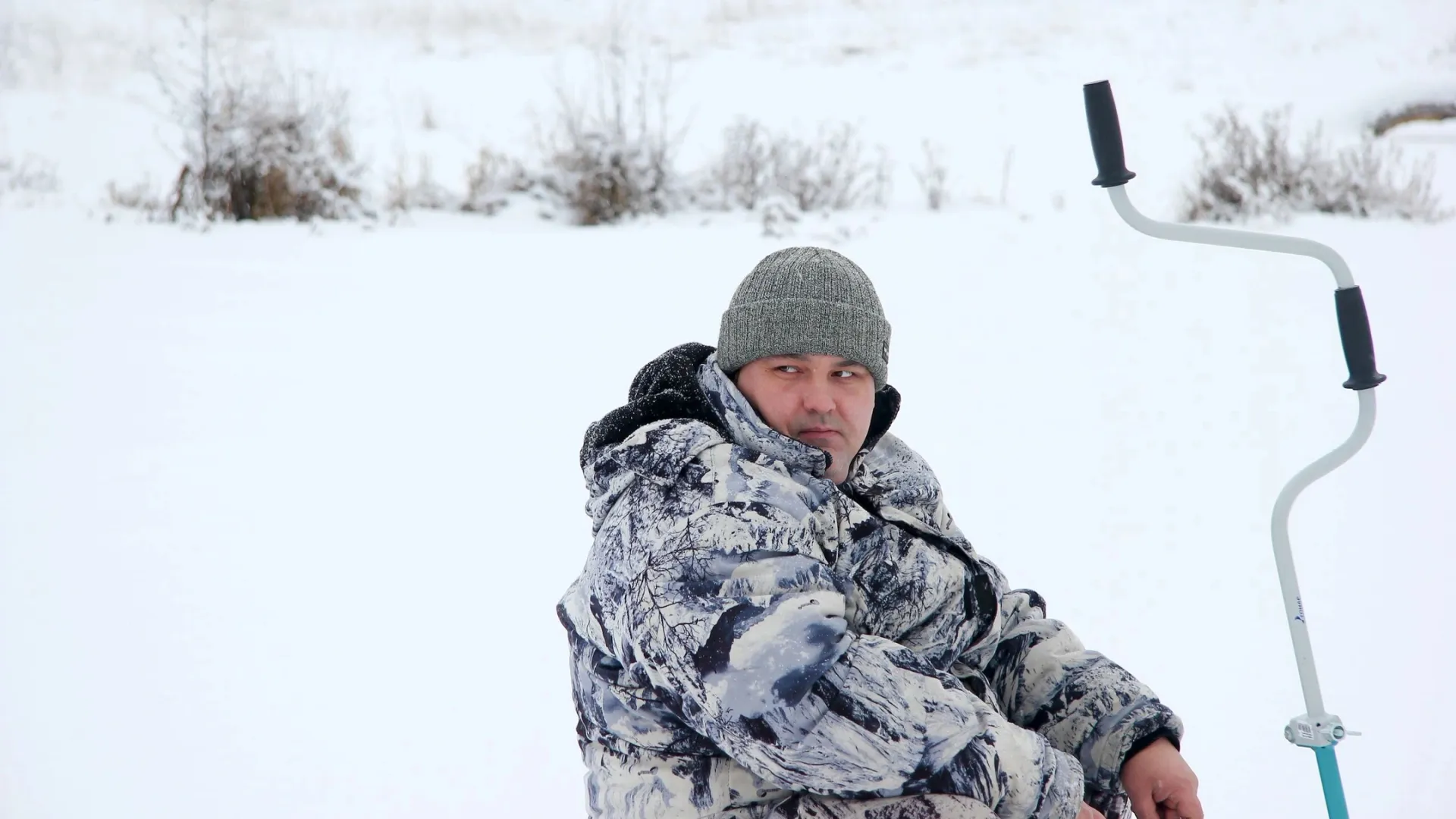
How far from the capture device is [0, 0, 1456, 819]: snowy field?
278cm

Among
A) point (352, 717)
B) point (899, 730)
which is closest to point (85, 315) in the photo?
point (352, 717)

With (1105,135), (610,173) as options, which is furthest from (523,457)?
(610,173)

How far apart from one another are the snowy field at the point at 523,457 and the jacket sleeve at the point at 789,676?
132 cm

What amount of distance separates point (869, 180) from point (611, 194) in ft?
4.77

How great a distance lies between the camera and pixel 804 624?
136 cm

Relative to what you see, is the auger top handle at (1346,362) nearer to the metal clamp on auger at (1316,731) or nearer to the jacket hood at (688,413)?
the metal clamp on auger at (1316,731)

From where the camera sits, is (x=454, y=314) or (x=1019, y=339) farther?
(x=454, y=314)

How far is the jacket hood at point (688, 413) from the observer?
1550mm

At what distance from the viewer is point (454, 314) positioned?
18.6 ft

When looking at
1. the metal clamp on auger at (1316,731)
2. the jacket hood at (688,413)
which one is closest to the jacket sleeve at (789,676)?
the jacket hood at (688,413)

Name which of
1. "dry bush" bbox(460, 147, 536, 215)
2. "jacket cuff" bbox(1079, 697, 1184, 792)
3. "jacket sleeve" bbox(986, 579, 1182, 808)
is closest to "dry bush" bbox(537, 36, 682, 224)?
"dry bush" bbox(460, 147, 536, 215)

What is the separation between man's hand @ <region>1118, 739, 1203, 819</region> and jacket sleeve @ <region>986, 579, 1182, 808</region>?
16mm

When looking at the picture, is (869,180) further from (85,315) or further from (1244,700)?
(1244,700)

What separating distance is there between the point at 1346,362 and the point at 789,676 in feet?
2.81
